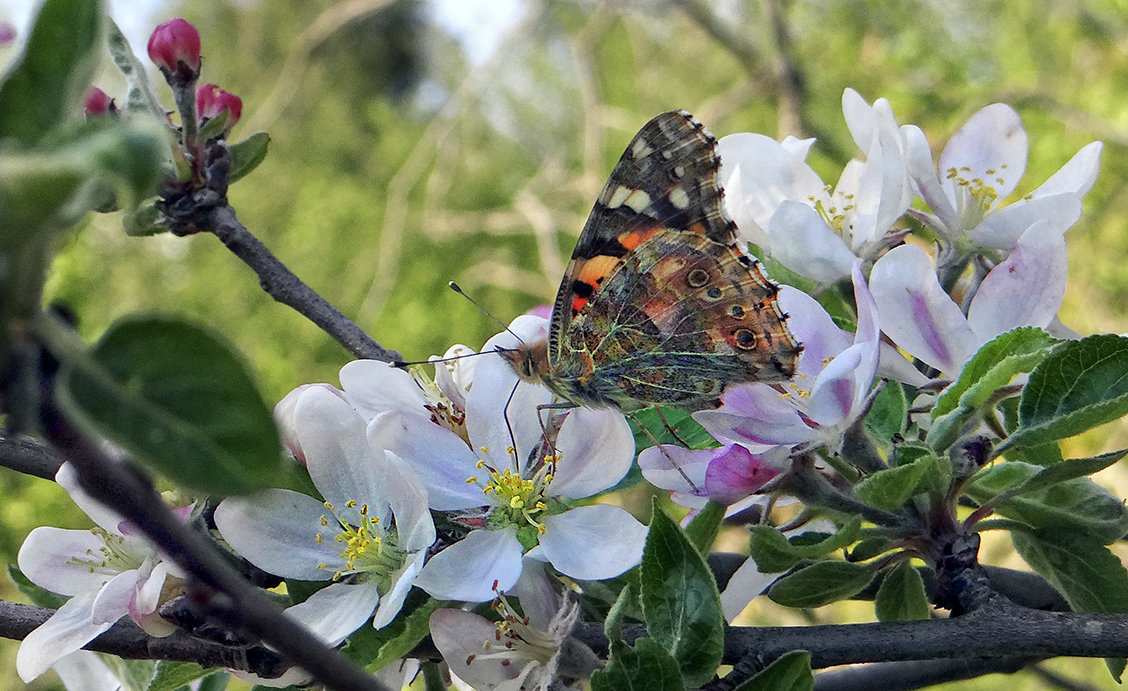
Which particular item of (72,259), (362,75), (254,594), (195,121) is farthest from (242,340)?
(362,75)

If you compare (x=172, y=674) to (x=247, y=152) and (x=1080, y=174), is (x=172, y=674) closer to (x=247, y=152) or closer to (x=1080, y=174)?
(x=247, y=152)

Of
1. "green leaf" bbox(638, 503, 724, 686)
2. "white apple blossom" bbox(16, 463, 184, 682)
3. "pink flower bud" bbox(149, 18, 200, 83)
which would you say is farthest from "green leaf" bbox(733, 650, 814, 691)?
"pink flower bud" bbox(149, 18, 200, 83)

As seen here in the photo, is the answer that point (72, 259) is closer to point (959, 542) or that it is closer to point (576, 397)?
point (576, 397)

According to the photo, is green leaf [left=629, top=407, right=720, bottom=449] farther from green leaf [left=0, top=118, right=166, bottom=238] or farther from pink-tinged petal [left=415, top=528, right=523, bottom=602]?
green leaf [left=0, top=118, right=166, bottom=238]

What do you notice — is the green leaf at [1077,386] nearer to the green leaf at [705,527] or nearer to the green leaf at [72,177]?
the green leaf at [705,527]

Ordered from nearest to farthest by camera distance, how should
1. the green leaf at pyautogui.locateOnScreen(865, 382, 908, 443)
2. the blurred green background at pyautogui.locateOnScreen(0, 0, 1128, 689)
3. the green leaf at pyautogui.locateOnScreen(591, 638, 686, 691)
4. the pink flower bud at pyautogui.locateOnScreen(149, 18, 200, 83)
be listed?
the green leaf at pyautogui.locateOnScreen(591, 638, 686, 691), the green leaf at pyautogui.locateOnScreen(865, 382, 908, 443), the pink flower bud at pyautogui.locateOnScreen(149, 18, 200, 83), the blurred green background at pyautogui.locateOnScreen(0, 0, 1128, 689)

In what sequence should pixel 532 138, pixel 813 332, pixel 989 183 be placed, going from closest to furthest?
pixel 813 332
pixel 989 183
pixel 532 138

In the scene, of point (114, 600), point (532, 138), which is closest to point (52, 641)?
point (114, 600)
